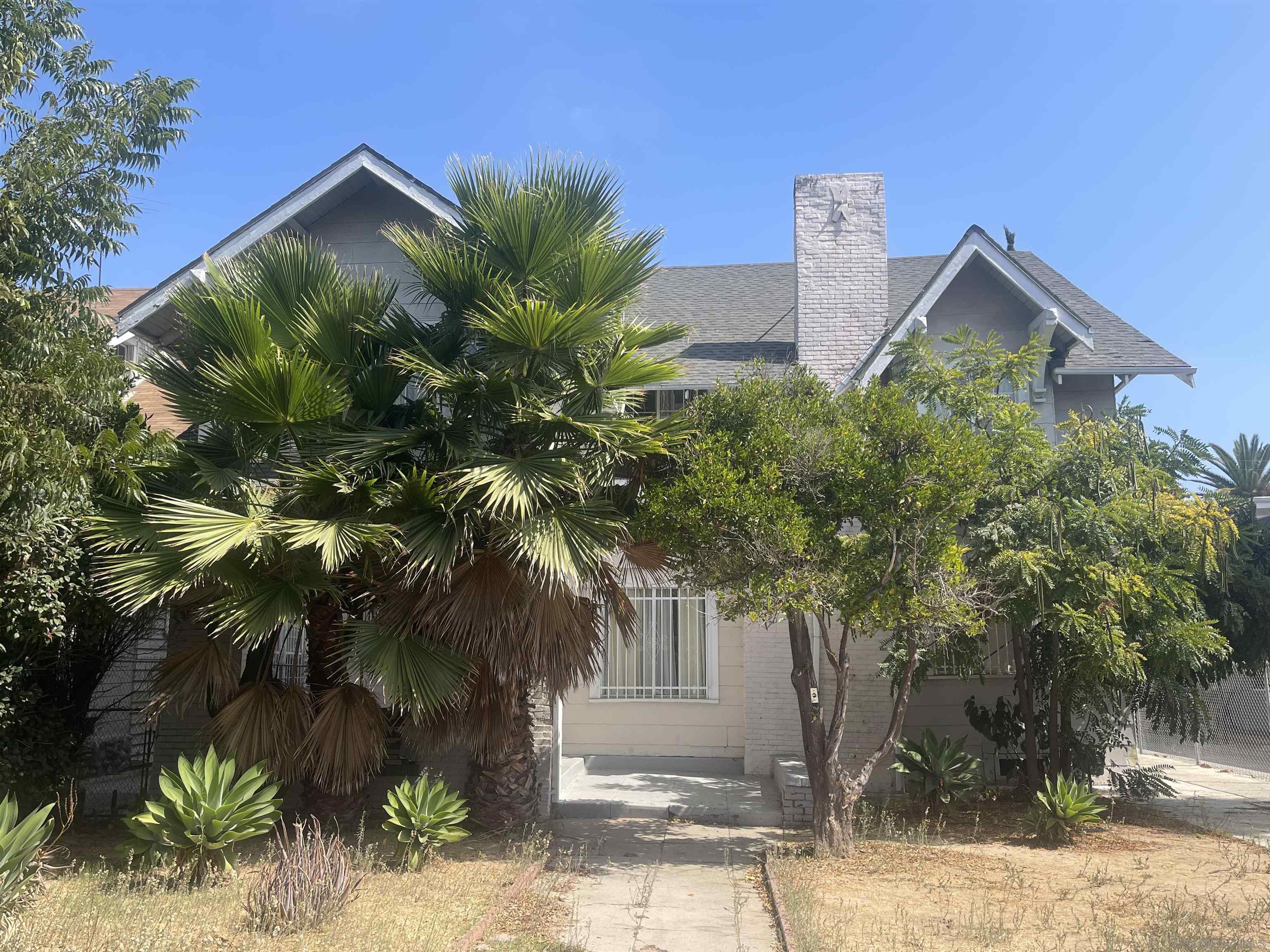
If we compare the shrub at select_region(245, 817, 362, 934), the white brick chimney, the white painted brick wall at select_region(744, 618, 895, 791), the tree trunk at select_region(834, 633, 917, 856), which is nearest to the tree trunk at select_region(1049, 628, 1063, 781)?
the white painted brick wall at select_region(744, 618, 895, 791)

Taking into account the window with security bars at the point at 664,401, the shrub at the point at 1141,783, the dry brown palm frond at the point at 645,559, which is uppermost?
the window with security bars at the point at 664,401

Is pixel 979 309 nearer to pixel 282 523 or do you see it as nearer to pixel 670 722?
pixel 670 722

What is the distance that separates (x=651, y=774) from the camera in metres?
12.9

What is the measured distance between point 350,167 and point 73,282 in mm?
4619

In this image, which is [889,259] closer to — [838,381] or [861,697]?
[838,381]

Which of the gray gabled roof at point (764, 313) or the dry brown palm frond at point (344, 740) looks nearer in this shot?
the dry brown palm frond at point (344, 740)

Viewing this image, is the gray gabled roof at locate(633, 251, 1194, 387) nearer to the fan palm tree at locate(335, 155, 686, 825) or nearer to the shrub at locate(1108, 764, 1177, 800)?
the fan palm tree at locate(335, 155, 686, 825)

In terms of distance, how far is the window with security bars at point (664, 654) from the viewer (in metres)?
13.5

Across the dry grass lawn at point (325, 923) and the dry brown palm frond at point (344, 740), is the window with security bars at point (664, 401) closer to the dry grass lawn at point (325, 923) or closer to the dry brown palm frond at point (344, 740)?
the dry brown palm frond at point (344, 740)

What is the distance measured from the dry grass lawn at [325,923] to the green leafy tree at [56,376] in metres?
1.86


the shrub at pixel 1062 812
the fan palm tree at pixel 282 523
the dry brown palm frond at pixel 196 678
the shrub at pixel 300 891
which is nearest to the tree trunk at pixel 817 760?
the shrub at pixel 1062 812

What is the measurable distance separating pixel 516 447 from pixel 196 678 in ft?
12.0

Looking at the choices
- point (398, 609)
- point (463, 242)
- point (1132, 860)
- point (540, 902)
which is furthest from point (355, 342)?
point (1132, 860)

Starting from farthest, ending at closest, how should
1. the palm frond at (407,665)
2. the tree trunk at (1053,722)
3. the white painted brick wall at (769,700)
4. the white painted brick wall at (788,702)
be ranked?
the white painted brick wall at (769,700)
the white painted brick wall at (788,702)
the tree trunk at (1053,722)
the palm frond at (407,665)
